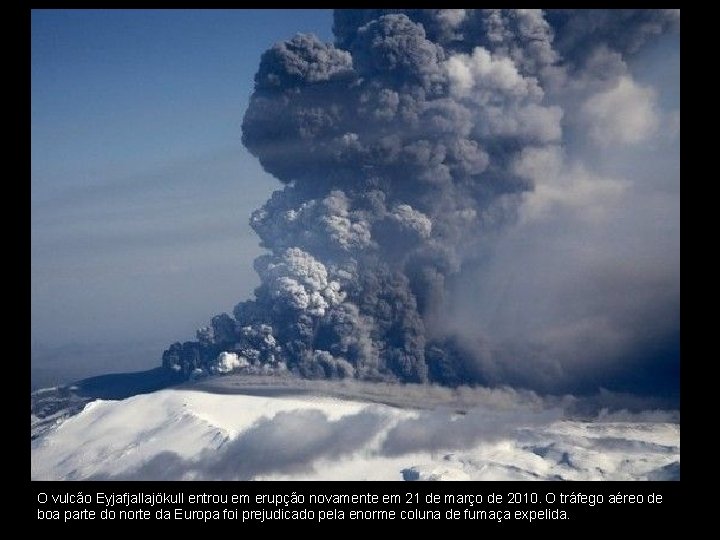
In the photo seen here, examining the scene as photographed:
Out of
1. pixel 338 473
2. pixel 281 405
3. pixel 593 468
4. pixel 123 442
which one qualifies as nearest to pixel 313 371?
pixel 281 405

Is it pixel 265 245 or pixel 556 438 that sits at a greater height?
pixel 265 245

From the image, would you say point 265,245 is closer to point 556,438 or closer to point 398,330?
point 398,330

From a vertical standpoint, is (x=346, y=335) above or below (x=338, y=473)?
above

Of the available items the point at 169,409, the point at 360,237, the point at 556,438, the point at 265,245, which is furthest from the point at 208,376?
the point at 556,438

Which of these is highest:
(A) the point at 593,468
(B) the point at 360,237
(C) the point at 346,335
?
(B) the point at 360,237

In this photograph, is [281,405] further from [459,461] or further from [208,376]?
[459,461]

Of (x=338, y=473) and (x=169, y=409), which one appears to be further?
(x=169, y=409)

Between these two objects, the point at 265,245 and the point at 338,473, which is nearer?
the point at 338,473

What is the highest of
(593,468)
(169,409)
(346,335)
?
(346,335)
